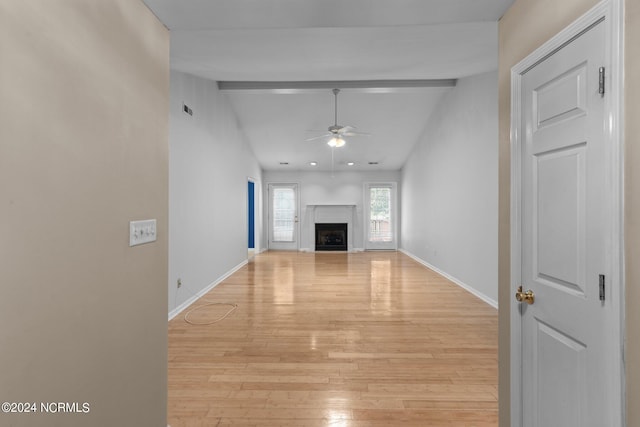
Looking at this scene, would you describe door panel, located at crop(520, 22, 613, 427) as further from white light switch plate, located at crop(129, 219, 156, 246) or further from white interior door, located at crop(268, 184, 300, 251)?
white interior door, located at crop(268, 184, 300, 251)

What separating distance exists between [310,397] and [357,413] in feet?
1.10

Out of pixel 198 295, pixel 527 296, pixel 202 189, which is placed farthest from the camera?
pixel 202 189

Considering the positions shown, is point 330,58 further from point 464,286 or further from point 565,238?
point 464,286

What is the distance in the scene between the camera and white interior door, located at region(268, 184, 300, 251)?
30.6ft

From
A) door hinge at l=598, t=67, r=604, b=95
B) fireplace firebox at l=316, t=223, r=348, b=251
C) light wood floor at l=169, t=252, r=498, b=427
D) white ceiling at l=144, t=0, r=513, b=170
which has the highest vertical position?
white ceiling at l=144, t=0, r=513, b=170

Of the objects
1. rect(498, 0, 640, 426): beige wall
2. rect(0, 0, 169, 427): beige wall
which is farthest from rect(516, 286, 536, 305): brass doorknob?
rect(0, 0, 169, 427): beige wall

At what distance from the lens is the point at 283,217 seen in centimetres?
934

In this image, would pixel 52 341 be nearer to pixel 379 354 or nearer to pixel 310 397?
pixel 310 397

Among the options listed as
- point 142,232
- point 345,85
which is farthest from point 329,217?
point 142,232

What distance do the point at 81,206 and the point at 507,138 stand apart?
1.87m

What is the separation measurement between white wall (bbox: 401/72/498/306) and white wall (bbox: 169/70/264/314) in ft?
12.6

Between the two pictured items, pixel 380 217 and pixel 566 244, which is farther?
pixel 380 217

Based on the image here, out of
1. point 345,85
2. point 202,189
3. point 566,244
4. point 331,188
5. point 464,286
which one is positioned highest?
point 345,85

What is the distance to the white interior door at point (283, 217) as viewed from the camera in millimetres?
9320
